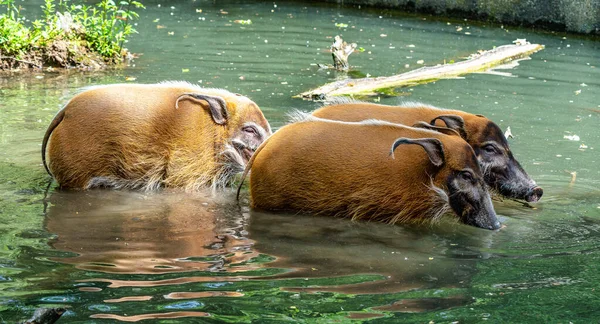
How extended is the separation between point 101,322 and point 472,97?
265 inches

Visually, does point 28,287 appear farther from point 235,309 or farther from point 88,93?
point 88,93

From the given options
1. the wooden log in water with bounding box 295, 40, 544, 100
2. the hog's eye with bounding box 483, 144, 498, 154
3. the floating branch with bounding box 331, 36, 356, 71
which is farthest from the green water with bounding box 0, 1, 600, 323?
the floating branch with bounding box 331, 36, 356, 71

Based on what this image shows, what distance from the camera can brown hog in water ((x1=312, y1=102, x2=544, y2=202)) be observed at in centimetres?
592

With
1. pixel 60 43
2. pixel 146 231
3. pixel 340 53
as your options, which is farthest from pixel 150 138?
pixel 340 53

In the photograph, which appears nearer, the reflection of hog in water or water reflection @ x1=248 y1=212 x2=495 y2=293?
water reflection @ x1=248 y1=212 x2=495 y2=293

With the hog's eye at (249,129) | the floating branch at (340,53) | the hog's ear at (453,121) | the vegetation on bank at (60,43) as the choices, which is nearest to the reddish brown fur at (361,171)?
the hog's ear at (453,121)

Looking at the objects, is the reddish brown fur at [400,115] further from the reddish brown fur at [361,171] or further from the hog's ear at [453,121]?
the reddish brown fur at [361,171]

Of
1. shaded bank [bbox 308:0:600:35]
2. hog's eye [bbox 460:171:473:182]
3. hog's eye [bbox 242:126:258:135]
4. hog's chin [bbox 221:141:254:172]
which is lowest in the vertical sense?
hog's chin [bbox 221:141:254:172]

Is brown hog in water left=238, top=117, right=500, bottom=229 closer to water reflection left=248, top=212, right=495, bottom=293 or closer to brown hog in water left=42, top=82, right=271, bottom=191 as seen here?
water reflection left=248, top=212, right=495, bottom=293

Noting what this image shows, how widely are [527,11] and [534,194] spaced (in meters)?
10.2

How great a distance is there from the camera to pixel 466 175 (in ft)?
17.6

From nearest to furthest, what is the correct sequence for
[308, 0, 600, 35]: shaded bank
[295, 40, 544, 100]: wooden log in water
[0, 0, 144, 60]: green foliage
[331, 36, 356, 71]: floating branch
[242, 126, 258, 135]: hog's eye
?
1. [242, 126, 258, 135]: hog's eye
2. [295, 40, 544, 100]: wooden log in water
3. [0, 0, 144, 60]: green foliage
4. [331, 36, 356, 71]: floating branch
5. [308, 0, 600, 35]: shaded bank

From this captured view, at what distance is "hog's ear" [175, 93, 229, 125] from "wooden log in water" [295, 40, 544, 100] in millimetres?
2679

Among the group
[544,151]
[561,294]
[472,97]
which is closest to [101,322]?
[561,294]
